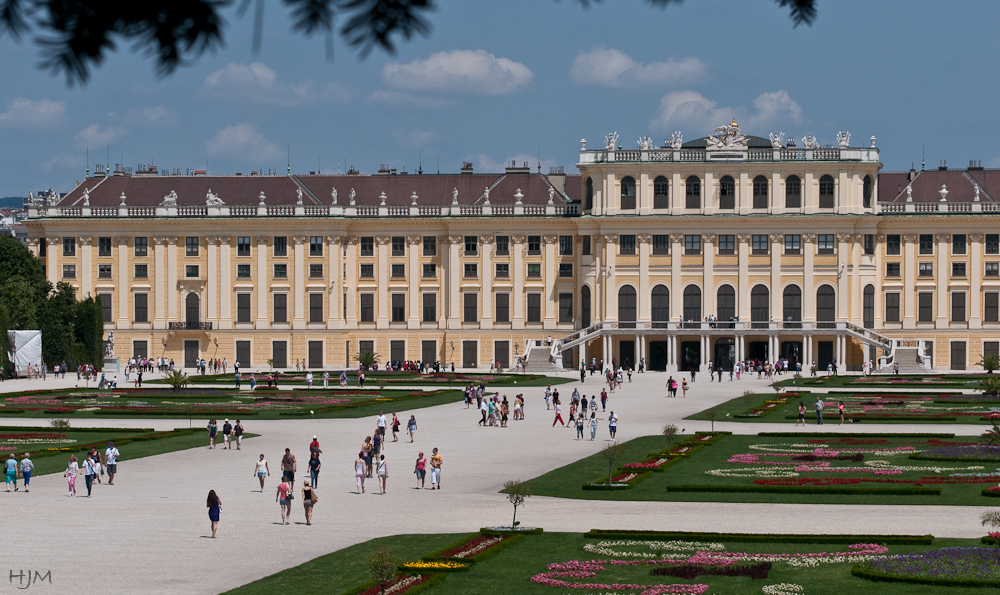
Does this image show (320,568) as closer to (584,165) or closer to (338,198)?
(584,165)

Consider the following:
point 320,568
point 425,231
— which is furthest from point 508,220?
point 320,568

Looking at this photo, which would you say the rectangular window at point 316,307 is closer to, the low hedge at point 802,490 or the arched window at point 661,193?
the arched window at point 661,193

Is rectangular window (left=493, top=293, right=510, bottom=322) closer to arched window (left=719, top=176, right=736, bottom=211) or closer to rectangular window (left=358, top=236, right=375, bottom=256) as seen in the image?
rectangular window (left=358, top=236, right=375, bottom=256)

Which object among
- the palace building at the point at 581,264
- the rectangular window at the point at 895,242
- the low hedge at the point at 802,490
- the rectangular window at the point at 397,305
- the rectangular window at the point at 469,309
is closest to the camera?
the low hedge at the point at 802,490

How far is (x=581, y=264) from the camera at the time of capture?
109 metres

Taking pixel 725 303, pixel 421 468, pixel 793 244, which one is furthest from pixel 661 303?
pixel 421 468

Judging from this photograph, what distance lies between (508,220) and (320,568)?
278 ft

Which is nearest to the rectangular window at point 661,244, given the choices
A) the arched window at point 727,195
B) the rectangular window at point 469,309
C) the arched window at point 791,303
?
the arched window at point 727,195

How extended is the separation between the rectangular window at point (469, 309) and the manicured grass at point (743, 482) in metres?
62.0

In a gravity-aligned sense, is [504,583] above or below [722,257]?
below

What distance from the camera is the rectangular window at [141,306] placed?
110 metres

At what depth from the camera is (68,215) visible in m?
111

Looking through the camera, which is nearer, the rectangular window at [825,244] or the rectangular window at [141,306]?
the rectangular window at [825,244]

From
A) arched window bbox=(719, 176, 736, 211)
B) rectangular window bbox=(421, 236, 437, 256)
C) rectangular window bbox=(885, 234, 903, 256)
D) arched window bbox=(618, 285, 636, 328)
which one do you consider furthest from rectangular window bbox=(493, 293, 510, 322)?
rectangular window bbox=(885, 234, 903, 256)
